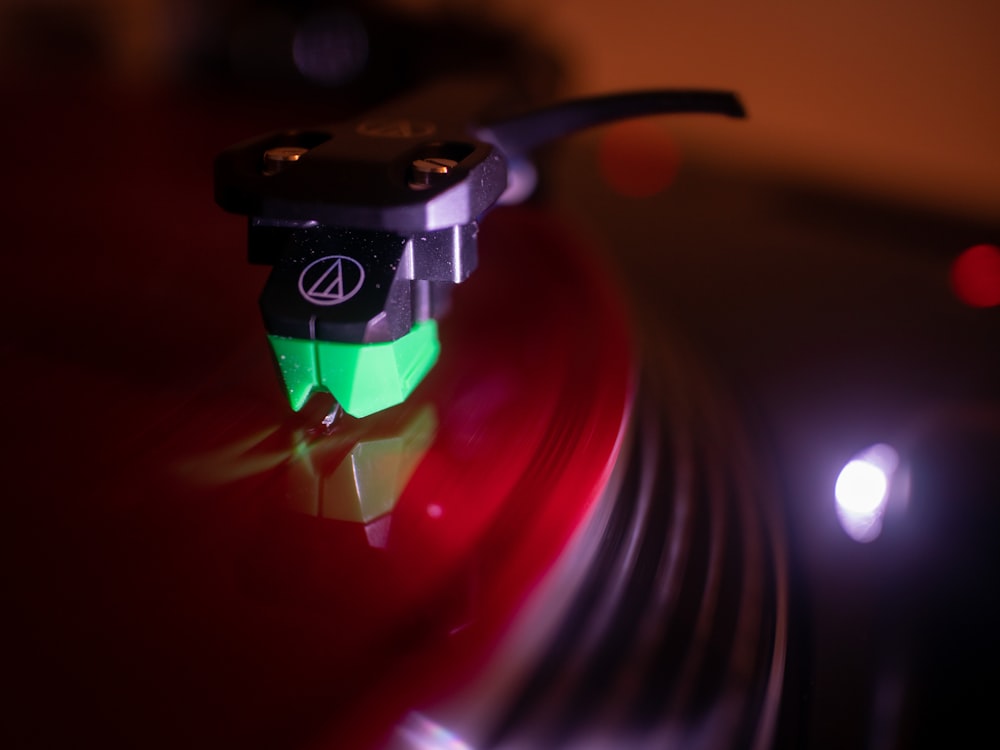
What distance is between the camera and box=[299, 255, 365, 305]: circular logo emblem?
0.42 metres

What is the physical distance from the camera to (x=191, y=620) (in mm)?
353

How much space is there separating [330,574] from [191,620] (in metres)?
0.06

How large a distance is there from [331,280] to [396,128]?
0.14m

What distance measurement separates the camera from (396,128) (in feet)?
1.71

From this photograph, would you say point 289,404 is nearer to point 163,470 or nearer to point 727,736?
point 163,470

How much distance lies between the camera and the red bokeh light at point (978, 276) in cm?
76

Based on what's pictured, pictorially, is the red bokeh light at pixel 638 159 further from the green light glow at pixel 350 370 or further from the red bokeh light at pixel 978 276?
the green light glow at pixel 350 370

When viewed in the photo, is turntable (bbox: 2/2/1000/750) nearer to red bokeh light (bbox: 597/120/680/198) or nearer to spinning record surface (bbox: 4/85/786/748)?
spinning record surface (bbox: 4/85/786/748)

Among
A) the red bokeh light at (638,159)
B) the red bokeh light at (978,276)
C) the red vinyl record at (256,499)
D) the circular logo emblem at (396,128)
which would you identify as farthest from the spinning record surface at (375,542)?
the red bokeh light at (638,159)

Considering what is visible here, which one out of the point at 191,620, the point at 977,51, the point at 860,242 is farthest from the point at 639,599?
the point at 977,51

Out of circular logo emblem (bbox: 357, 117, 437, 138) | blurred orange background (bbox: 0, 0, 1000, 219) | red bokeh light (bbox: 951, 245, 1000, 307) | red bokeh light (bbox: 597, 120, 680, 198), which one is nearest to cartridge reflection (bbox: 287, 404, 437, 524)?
circular logo emblem (bbox: 357, 117, 437, 138)

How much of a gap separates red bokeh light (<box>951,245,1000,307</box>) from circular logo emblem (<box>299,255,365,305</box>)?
0.59 meters

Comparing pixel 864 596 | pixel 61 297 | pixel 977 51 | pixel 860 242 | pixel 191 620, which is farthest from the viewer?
pixel 977 51

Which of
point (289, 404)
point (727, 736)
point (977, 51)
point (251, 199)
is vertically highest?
point (977, 51)
